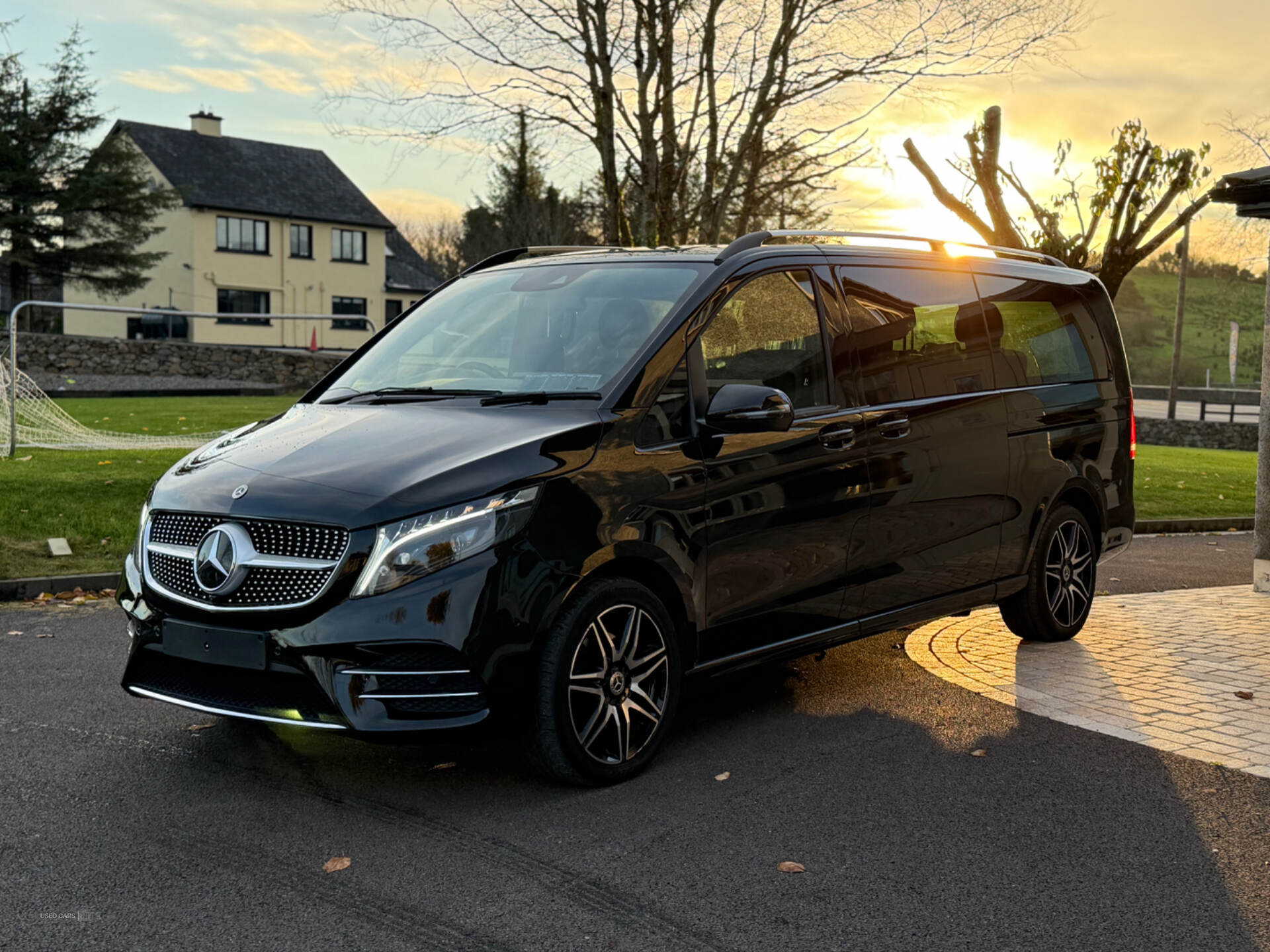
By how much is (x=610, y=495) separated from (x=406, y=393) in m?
1.24

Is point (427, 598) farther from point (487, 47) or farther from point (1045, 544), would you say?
point (487, 47)

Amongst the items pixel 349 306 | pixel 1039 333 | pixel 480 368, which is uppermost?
pixel 349 306

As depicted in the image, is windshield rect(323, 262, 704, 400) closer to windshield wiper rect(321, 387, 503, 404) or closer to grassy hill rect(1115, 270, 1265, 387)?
windshield wiper rect(321, 387, 503, 404)

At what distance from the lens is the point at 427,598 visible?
418 cm

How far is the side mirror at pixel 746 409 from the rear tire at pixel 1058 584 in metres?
2.61

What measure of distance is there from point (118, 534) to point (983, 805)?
300 inches

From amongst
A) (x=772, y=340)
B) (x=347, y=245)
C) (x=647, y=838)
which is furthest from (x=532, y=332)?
(x=347, y=245)

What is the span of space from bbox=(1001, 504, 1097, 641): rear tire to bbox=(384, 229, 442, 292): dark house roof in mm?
55316

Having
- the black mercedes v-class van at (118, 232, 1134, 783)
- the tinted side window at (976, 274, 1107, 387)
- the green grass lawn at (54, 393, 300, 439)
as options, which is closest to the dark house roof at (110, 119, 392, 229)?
the green grass lawn at (54, 393, 300, 439)

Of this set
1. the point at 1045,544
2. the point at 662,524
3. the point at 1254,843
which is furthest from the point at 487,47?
the point at 1254,843

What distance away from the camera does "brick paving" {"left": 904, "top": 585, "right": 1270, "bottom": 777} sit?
566 cm

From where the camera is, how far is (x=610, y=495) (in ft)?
15.1

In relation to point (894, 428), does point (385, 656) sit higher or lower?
lower

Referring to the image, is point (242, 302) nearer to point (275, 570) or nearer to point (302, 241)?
point (302, 241)
